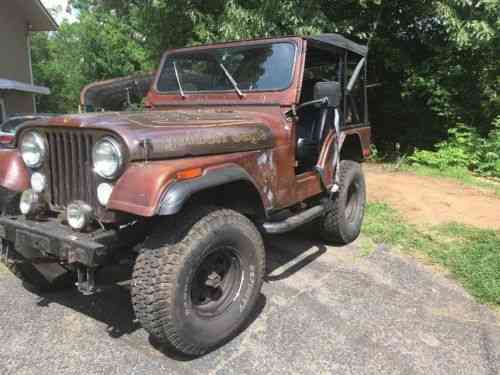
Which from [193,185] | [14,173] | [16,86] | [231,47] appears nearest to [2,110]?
[16,86]

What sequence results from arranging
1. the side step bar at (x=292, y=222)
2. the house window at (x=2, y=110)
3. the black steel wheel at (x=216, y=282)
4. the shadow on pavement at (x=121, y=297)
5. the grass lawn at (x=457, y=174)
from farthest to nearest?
1. the house window at (x=2, y=110)
2. the grass lawn at (x=457, y=174)
3. the side step bar at (x=292, y=222)
4. the shadow on pavement at (x=121, y=297)
5. the black steel wheel at (x=216, y=282)

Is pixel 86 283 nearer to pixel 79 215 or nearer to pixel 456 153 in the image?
pixel 79 215

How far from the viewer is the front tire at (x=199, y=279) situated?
2240 mm

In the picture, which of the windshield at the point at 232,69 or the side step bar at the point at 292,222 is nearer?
the side step bar at the point at 292,222

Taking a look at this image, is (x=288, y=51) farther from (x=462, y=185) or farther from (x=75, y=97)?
(x=75, y=97)

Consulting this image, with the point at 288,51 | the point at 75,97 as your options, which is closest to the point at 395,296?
the point at 288,51

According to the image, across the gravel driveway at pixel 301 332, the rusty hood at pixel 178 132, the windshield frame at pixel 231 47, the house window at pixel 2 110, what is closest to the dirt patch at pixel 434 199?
the gravel driveway at pixel 301 332

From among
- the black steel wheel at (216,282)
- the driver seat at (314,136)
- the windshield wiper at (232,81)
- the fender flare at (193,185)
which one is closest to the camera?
the fender flare at (193,185)

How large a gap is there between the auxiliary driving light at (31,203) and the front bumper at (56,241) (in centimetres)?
6

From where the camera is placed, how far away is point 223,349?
2.60 metres

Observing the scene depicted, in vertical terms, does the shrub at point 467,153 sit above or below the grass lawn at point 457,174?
above

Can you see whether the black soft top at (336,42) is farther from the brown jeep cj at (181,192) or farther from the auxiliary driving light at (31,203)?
the auxiliary driving light at (31,203)

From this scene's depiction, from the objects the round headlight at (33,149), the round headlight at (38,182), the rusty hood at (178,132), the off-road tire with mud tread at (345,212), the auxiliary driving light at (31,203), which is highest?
the rusty hood at (178,132)

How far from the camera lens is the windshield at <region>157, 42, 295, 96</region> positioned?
3.55 m
